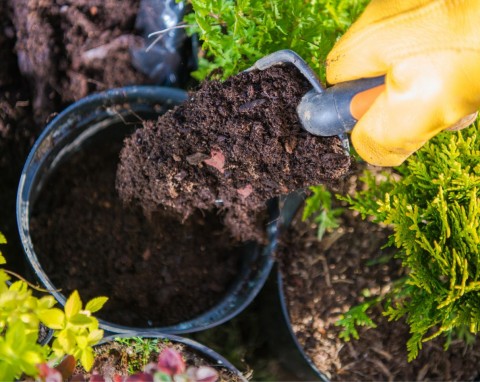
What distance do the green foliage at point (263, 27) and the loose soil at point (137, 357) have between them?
65cm

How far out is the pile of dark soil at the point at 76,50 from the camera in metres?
1.48

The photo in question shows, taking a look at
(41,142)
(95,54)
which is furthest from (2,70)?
(41,142)

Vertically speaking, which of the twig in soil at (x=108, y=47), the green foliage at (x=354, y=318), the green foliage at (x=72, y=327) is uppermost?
the twig in soil at (x=108, y=47)

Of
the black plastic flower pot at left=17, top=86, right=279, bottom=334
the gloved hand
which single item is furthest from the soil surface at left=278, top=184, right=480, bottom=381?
the gloved hand

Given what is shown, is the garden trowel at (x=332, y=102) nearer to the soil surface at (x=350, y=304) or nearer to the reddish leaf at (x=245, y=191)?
the reddish leaf at (x=245, y=191)

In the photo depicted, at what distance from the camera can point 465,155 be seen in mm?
1144

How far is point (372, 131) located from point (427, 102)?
0.11 meters

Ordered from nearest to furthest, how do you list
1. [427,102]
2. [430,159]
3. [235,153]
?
[427,102]
[235,153]
[430,159]

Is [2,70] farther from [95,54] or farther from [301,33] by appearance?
[301,33]

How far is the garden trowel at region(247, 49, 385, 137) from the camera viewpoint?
0.83 m

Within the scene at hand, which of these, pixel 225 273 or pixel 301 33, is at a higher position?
pixel 301 33

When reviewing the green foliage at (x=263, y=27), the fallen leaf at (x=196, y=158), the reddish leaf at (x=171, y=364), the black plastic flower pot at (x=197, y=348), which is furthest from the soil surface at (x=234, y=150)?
the reddish leaf at (x=171, y=364)

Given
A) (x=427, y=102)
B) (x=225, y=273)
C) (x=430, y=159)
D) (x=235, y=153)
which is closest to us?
(x=427, y=102)

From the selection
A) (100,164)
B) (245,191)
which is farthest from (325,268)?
(100,164)
